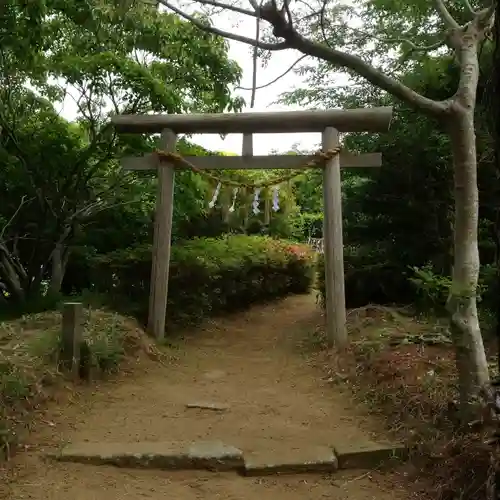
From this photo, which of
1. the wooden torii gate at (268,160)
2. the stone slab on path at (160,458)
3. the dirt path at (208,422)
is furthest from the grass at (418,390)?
the stone slab on path at (160,458)

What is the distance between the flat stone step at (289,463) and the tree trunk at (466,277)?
85 cm

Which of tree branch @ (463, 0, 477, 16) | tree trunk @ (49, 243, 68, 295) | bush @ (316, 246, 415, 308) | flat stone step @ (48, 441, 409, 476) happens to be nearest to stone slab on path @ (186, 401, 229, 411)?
flat stone step @ (48, 441, 409, 476)

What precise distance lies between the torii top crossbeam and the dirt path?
2545mm

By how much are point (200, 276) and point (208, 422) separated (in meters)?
3.25

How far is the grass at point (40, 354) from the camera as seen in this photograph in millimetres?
3820

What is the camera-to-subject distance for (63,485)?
10.5 feet

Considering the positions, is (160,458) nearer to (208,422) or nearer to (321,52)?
(208,422)

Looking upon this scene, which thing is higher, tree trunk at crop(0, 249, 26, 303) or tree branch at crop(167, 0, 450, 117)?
tree branch at crop(167, 0, 450, 117)

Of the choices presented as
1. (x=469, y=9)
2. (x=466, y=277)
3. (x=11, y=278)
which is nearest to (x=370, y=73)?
(x=469, y=9)

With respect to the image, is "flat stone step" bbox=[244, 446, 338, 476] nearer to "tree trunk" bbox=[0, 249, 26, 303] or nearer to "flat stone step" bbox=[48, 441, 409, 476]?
"flat stone step" bbox=[48, 441, 409, 476]

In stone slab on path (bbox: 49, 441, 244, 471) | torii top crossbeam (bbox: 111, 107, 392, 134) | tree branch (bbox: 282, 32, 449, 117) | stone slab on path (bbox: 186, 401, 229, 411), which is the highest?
torii top crossbeam (bbox: 111, 107, 392, 134)

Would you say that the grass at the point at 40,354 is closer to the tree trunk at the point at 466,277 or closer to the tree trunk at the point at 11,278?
the tree trunk at the point at 11,278

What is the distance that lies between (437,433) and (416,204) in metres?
4.01

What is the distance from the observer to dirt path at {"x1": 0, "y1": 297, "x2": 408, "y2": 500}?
3.21m
